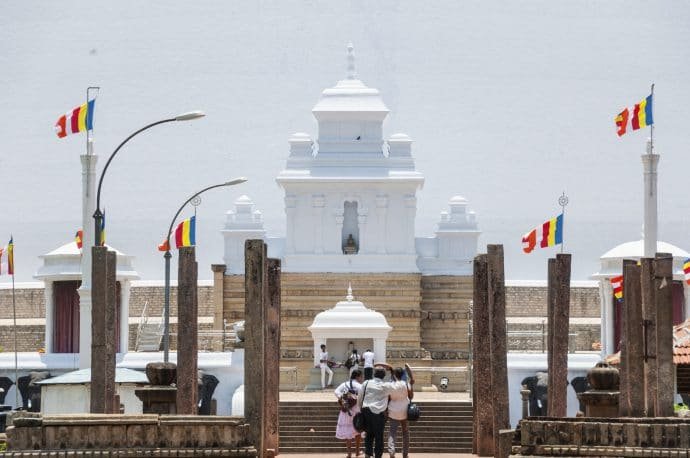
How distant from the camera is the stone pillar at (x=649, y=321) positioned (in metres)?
23.2

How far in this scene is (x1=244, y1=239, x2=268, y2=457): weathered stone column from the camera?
2245cm

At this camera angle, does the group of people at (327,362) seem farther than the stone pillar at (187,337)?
Yes

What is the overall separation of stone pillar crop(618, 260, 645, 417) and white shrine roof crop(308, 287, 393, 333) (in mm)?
19276

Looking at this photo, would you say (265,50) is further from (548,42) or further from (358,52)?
(548,42)

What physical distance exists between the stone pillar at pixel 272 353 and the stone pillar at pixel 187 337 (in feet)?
3.29

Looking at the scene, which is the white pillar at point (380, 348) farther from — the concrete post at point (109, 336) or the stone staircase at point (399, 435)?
the concrete post at point (109, 336)

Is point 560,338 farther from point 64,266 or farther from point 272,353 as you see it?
point 64,266

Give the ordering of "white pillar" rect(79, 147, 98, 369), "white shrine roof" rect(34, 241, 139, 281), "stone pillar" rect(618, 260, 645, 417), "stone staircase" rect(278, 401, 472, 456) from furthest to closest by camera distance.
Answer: "white shrine roof" rect(34, 241, 139, 281) → "white pillar" rect(79, 147, 98, 369) → "stone staircase" rect(278, 401, 472, 456) → "stone pillar" rect(618, 260, 645, 417)

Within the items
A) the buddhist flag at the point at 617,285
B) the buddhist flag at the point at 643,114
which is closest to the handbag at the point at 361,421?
the buddhist flag at the point at 643,114

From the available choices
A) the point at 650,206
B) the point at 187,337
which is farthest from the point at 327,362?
the point at 187,337

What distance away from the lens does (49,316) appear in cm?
4828

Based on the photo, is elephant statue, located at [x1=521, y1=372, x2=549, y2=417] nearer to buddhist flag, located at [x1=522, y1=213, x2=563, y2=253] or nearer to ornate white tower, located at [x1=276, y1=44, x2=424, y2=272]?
buddhist flag, located at [x1=522, y1=213, x2=563, y2=253]

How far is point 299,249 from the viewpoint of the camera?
5144 centimetres

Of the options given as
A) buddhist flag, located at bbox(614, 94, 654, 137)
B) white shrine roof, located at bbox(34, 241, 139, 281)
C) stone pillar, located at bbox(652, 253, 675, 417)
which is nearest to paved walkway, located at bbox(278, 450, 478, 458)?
stone pillar, located at bbox(652, 253, 675, 417)
